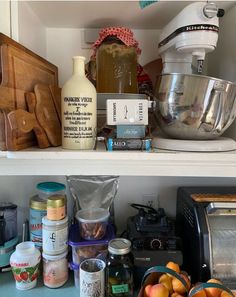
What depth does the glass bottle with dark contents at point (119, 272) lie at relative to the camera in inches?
29.2

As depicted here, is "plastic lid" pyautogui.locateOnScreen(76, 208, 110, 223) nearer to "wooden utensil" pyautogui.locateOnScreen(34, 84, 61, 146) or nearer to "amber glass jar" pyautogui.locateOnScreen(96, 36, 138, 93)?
"wooden utensil" pyautogui.locateOnScreen(34, 84, 61, 146)

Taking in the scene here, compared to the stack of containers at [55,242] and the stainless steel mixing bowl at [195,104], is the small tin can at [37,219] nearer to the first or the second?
the stack of containers at [55,242]

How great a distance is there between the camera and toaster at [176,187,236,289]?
29.1 inches

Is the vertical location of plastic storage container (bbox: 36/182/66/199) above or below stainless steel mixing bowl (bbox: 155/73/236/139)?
below

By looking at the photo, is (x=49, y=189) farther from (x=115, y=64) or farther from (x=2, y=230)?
(x=115, y=64)

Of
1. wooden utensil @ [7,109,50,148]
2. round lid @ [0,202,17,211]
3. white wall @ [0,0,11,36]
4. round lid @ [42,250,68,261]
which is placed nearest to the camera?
wooden utensil @ [7,109,50,148]

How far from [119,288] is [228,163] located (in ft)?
1.48

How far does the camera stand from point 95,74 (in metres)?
0.90

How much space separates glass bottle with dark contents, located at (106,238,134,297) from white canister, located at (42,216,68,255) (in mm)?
157

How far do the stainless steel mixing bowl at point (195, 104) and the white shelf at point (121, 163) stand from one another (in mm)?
75

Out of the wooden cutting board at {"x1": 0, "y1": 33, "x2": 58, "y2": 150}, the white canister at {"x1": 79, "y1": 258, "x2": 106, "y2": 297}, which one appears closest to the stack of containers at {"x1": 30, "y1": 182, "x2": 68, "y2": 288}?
the white canister at {"x1": 79, "y1": 258, "x2": 106, "y2": 297}

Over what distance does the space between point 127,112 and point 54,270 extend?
0.53m

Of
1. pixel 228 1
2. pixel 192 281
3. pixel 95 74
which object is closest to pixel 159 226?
pixel 192 281

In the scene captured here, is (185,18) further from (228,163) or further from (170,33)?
(228,163)
